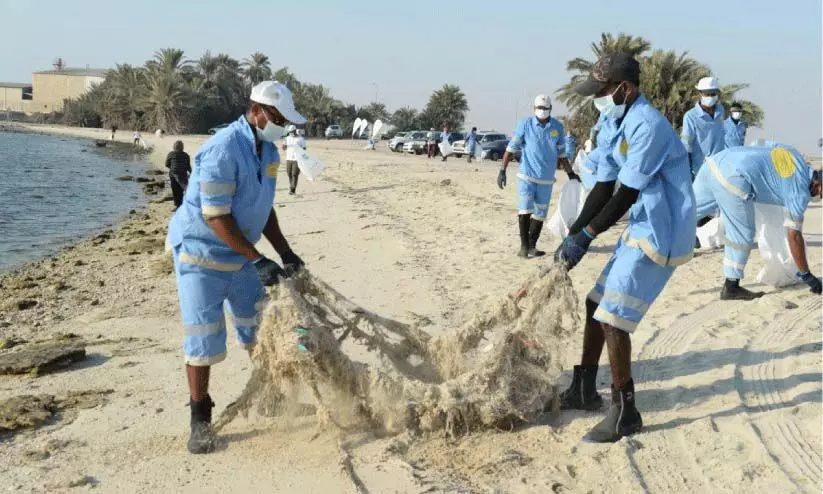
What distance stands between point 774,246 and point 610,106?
4258 mm

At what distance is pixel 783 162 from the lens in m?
6.82

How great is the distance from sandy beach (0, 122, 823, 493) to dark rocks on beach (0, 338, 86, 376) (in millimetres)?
90

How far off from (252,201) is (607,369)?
9.52 feet

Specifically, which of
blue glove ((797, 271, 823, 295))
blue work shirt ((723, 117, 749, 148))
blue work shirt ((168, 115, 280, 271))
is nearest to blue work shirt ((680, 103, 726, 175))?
blue glove ((797, 271, 823, 295))

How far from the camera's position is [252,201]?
4.02 metres

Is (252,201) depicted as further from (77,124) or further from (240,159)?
(77,124)

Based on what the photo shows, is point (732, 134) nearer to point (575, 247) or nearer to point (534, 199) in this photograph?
point (534, 199)

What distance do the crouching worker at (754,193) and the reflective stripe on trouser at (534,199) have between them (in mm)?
2409

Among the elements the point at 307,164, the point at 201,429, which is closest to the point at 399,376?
the point at 201,429

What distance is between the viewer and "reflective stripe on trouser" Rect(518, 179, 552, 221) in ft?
30.2

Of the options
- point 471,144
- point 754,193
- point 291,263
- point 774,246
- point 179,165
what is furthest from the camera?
point 471,144

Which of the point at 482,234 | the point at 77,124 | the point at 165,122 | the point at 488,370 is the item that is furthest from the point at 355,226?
the point at 77,124

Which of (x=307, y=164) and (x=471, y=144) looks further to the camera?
(x=471, y=144)

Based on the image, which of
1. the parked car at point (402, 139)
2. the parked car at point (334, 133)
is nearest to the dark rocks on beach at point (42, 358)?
the parked car at point (402, 139)
